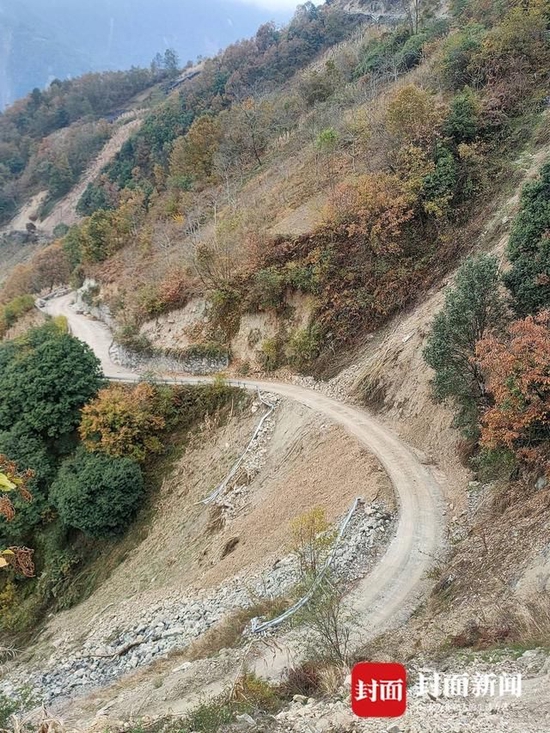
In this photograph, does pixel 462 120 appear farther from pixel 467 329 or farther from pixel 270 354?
pixel 467 329

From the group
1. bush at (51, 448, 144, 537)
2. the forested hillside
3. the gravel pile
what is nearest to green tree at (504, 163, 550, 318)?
the forested hillside

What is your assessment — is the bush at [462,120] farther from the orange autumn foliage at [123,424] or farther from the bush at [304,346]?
the orange autumn foliage at [123,424]

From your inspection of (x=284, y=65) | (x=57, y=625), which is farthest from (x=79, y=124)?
(x=57, y=625)

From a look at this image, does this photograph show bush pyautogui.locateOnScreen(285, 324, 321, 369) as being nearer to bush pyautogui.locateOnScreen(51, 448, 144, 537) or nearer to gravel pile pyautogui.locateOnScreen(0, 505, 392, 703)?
bush pyautogui.locateOnScreen(51, 448, 144, 537)

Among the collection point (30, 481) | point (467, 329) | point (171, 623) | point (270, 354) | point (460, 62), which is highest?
point (460, 62)

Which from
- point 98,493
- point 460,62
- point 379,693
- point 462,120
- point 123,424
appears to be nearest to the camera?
point 379,693

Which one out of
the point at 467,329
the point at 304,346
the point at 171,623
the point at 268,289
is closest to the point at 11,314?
the point at 268,289
